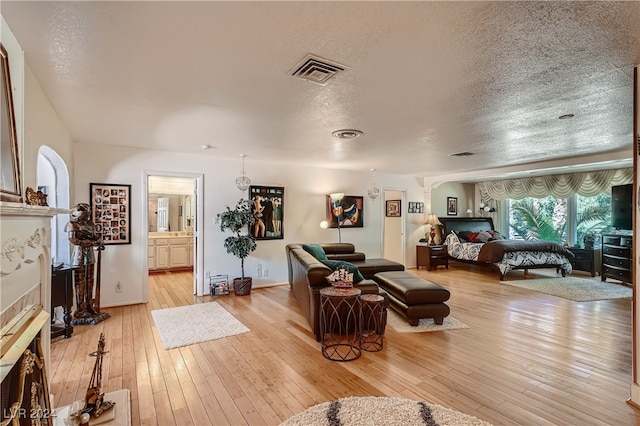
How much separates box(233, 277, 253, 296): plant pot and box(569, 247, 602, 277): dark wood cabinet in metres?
7.59

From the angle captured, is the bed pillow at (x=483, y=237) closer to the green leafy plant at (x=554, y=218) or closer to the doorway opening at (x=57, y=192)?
the green leafy plant at (x=554, y=218)

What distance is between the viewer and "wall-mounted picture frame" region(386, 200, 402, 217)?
316 inches

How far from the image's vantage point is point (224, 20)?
5.21 ft

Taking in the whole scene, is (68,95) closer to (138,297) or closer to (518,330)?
(138,297)

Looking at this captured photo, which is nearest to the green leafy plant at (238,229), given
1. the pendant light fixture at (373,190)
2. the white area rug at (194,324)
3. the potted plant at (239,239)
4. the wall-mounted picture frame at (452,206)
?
the potted plant at (239,239)

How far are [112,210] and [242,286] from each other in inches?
92.2

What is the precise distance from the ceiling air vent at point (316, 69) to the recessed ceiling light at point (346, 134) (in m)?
1.45

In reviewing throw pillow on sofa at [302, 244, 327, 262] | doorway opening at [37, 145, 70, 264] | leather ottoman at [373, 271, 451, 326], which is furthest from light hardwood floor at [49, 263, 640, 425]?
doorway opening at [37, 145, 70, 264]

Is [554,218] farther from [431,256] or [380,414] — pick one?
[380,414]

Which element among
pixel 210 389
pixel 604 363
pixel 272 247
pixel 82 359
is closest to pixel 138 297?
pixel 82 359

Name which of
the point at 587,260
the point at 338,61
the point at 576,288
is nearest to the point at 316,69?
the point at 338,61

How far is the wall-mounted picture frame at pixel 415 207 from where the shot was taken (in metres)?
8.11

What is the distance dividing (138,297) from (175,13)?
14.8ft

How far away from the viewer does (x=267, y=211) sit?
19.5 ft
